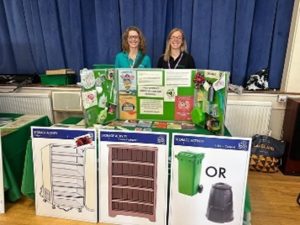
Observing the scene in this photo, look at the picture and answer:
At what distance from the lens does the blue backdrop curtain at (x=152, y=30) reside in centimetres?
259

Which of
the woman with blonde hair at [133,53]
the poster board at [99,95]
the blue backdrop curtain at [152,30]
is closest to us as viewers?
the poster board at [99,95]

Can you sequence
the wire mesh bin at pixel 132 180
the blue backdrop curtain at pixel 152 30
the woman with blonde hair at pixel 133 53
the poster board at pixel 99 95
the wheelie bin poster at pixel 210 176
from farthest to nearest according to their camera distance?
the blue backdrop curtain at pixel 152 30 → the woman with blonde hair at pixel 133 53 → the poster board at pixel 99 95 → the wire mesh bin at pixel 132 180 → the wheelie bin poster at pixel 210 176

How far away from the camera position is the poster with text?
1.59 m

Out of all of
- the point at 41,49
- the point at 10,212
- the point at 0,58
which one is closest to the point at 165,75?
the point at 10,212

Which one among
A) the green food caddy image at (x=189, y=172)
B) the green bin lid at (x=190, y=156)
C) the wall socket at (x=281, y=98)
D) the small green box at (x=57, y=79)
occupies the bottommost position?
the green food caddy image at (x=189, y=172)

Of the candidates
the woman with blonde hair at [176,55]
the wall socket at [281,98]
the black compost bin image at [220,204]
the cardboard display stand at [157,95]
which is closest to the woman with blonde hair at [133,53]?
the woman with blonde hair at [176,55]

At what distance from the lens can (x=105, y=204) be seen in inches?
67.4

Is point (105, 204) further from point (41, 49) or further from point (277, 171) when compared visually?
point (41, 49)

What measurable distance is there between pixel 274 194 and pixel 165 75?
4.63 feet

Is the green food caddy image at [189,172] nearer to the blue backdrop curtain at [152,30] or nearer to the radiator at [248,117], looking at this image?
the radiator at [248,117]

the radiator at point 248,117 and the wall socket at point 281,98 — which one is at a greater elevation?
the wall socket at point 281,98

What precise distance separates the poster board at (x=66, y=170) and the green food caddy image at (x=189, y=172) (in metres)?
0.56

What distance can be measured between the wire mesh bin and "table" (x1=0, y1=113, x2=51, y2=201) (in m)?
0.81

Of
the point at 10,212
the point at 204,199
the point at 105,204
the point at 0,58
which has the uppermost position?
the point at 0,58
